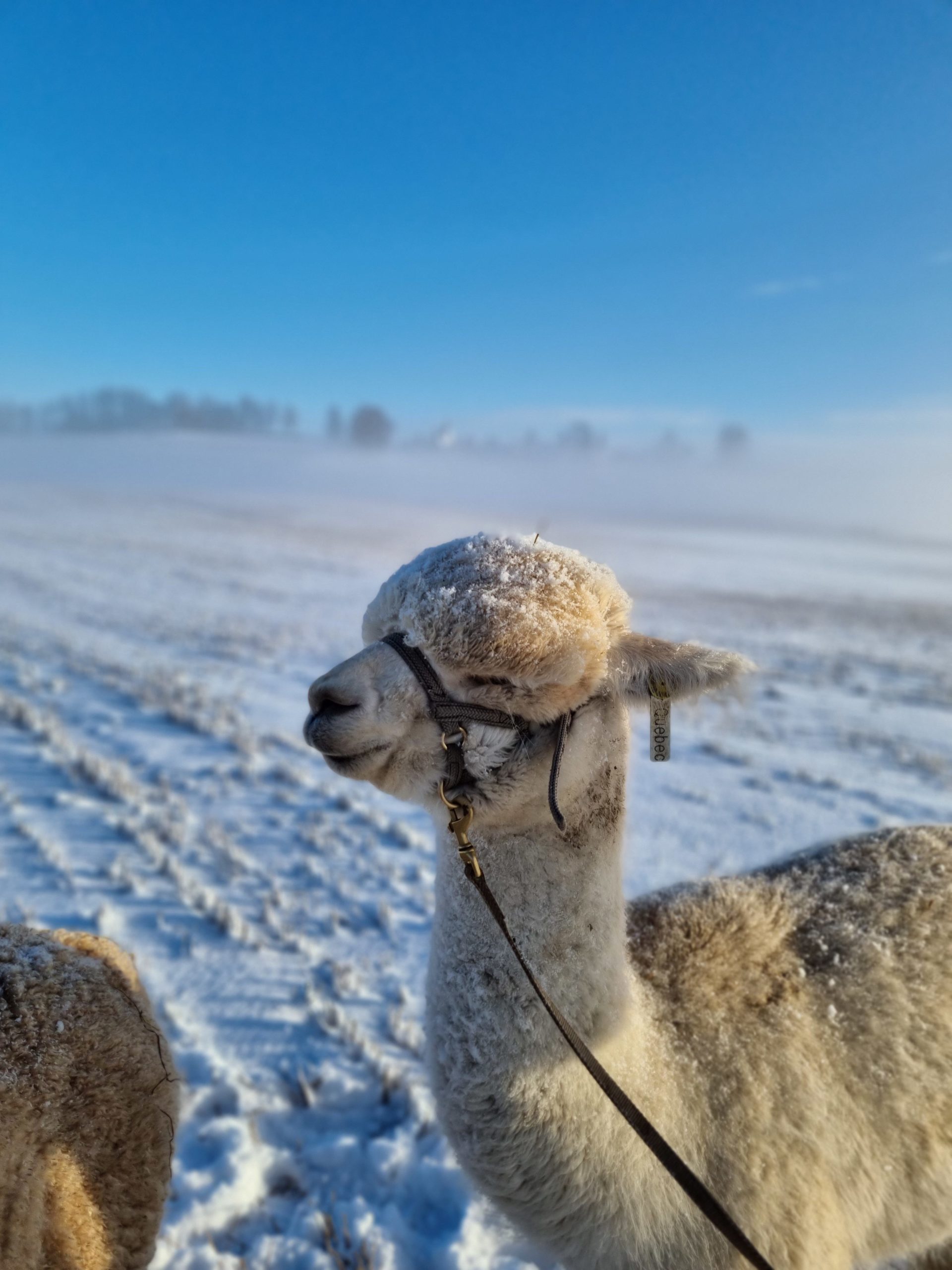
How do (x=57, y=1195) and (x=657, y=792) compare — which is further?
(x=657, y=792)

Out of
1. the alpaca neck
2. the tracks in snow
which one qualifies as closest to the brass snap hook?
the alpaca neck

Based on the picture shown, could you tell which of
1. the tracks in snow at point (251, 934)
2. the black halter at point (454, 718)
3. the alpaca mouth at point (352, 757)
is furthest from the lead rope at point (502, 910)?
the tracks in snow at point (251, 934)

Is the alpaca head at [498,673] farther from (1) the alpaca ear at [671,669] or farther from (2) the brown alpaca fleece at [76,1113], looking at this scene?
(2) the brown alpaca fleece at [76,1113]

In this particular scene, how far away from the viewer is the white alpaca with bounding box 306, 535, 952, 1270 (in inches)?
66.7

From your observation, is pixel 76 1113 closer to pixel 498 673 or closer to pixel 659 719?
pixel 498 673

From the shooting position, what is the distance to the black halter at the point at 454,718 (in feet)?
5.59

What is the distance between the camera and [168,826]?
203 inches

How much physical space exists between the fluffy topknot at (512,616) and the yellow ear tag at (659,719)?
14cm

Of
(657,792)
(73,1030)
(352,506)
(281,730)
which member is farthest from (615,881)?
(352,506)

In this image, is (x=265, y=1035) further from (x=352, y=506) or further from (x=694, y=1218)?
(x=352, y=506)

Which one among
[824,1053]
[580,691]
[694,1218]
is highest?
[580,691]

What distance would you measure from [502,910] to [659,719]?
60 cm

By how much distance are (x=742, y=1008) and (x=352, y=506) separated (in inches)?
2140

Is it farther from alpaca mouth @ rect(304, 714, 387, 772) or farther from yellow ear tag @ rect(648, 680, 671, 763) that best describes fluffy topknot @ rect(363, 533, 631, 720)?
alpaca mouth @ rect(304, 714, 387, 772)
